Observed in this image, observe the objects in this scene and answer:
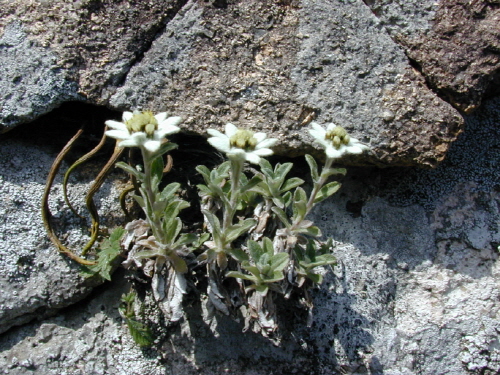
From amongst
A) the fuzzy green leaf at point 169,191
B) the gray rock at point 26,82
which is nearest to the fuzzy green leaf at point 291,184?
the fuzzy green leaf at point 169,191

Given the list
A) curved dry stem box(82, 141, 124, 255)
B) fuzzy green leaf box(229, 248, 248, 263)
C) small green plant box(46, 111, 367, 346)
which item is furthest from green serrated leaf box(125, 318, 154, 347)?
fuzzy green leaf box(229, 248, 248, 263)

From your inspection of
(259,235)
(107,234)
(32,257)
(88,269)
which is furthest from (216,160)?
(32,257)

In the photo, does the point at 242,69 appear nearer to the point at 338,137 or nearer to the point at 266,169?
the point at 266,169

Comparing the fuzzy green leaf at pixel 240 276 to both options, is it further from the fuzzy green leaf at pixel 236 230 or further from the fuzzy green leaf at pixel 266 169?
the fuzzy green leaf at pixel 266 169

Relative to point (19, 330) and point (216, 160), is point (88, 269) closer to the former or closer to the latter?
point (19, 330)

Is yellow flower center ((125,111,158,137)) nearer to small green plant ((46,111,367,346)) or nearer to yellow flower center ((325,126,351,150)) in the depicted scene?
small green plant ((46,111,367,346))

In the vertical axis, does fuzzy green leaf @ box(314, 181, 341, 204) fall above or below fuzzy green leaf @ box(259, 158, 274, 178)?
above

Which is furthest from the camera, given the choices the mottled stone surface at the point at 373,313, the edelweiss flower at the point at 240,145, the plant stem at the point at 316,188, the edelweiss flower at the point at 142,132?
the mottled stone surface at the point at 373,313
